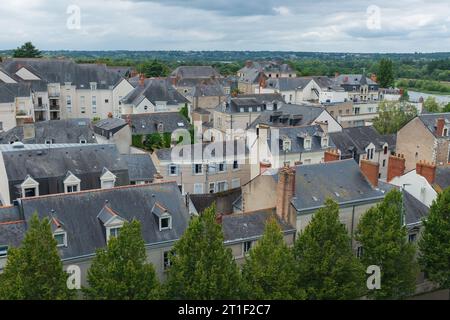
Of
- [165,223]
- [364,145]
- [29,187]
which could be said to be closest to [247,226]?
[165,223]

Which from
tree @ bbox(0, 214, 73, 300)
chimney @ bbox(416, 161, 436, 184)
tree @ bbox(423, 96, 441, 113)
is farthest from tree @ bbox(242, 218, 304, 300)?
tree @ bbox(423, 96, 441, 113)

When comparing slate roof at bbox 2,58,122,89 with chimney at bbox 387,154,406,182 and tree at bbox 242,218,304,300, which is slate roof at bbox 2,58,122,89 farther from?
tree at bbox 242,218,304,300

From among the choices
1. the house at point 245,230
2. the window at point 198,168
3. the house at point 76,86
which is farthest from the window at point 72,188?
the house at point 76,86

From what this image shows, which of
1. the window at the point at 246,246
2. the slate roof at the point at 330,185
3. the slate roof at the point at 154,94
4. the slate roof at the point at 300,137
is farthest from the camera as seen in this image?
the slate roof at the point at 154,94

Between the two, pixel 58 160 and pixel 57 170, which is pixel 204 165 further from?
pixel 57 170

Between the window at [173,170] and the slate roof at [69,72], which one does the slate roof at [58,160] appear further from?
the slate roof at [69,72]
